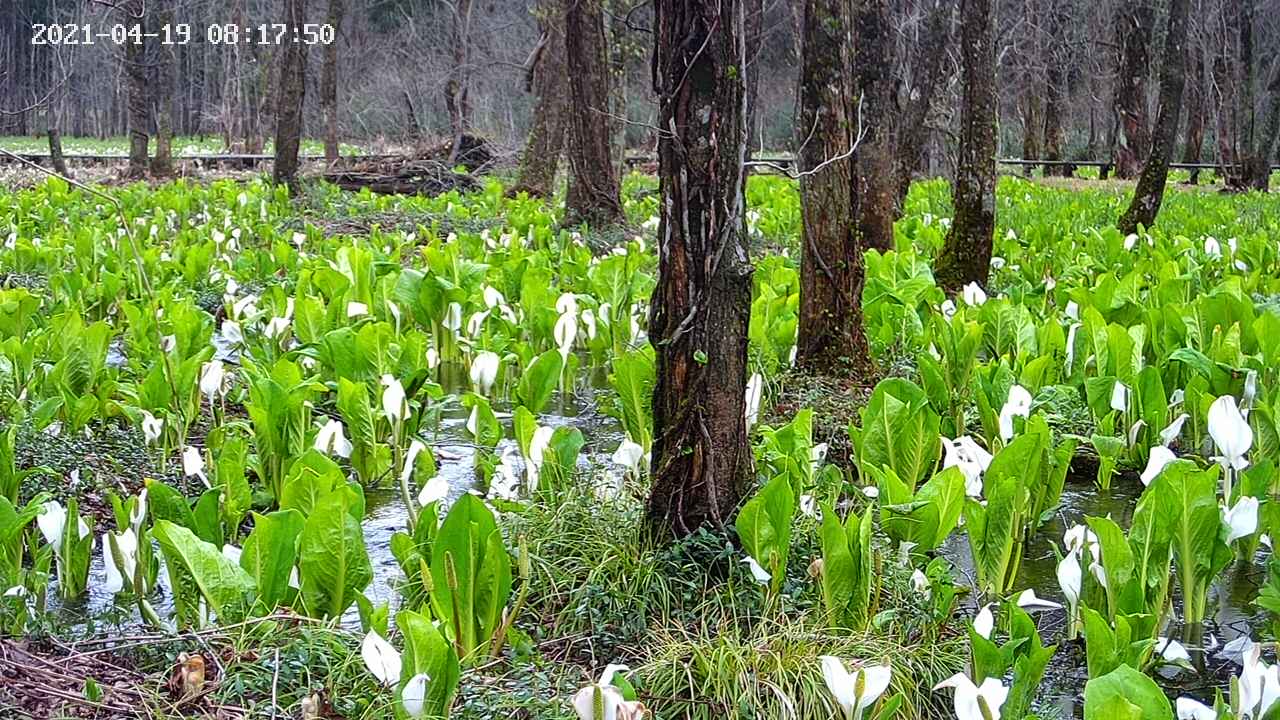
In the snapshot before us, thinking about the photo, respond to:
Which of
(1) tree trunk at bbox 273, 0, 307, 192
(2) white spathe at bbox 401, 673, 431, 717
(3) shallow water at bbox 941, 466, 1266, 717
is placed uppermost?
(1) tree trunk at bbox 273, 0, 307, 192

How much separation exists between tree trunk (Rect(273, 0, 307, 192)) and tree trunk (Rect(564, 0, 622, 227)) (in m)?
3.83

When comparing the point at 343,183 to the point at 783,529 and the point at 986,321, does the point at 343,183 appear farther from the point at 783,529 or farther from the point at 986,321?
the point at 783,529

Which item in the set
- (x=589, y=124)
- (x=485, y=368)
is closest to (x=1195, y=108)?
(x=589, y=124)

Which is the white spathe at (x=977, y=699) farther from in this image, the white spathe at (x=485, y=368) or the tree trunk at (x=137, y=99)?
the tree trunk at (x=137, y=99)

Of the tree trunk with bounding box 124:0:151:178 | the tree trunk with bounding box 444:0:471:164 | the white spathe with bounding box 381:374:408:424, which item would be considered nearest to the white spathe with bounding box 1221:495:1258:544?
the white spathe with bounding box 381:374:408:424

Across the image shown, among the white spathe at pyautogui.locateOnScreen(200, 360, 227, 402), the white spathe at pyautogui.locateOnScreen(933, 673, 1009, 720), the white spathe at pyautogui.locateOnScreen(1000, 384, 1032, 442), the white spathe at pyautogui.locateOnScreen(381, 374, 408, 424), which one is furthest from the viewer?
the white spathe at pyautogui.locateOnScreen(200, 360, 227, 402)

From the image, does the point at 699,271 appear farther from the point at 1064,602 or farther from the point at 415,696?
the point at 1064,602

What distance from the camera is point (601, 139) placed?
37.1ft

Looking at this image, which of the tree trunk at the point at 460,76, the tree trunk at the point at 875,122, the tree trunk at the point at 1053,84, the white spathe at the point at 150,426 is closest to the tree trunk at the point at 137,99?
the tree trunk at the point at 460,76

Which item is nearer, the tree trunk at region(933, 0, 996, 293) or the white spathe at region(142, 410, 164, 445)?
the white spathe at region(142, 410, 164, 445)

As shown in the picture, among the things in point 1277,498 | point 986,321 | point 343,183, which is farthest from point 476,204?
point 1277,498

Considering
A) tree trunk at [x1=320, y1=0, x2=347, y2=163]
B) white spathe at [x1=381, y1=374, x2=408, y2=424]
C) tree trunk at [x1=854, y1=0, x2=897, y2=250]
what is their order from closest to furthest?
white spathe at [x1=381, y1=374, x2=408, y2=424] < tree trunk at [x1=854, y1=0, x2=897, y2=250] < tree trunk at [x1=320, y1=0, x2=347, y2=163]

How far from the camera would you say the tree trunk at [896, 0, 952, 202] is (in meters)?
13.1

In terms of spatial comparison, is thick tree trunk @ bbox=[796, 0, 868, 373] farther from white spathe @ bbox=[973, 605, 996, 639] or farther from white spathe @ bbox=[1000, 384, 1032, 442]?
white spathe @ bbox=[973, 605, 996, 639]
